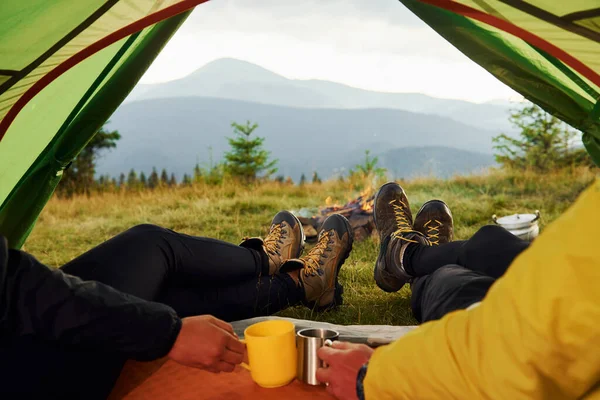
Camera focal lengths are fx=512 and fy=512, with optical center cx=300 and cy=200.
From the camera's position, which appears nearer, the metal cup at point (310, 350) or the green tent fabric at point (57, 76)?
the metal cup at point (310, 350)

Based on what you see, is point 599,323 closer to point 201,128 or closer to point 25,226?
point 25,226

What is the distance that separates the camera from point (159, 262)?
1.39 meters

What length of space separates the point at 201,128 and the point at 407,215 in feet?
274

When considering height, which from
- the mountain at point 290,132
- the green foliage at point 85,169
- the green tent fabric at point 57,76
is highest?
the mountain at point 290,132

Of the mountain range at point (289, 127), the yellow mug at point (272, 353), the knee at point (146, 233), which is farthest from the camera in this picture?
the mountain range at point (289, 127)

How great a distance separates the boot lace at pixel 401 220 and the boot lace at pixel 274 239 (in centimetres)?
45

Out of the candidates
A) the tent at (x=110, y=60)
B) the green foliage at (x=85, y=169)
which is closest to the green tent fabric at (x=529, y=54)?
the tent at (x=110, y=60)

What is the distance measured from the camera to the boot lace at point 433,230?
208cm

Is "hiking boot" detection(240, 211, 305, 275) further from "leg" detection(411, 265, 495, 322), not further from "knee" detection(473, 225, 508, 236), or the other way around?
"knee" detection(473, 225, 508, 236)

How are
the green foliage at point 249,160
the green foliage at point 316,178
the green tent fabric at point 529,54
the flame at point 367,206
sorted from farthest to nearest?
1. the green foliage at point 249,160
2. the green foliage at point 316,178
3. the flame at point 367,206
4. the green tent fabric at point 529,54

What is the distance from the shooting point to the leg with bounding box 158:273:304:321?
156 centimetres

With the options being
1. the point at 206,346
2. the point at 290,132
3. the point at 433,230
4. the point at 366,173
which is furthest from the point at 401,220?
the point at 290,132

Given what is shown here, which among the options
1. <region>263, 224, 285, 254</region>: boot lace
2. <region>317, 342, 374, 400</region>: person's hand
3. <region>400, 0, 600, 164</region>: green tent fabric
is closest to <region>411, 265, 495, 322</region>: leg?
<region>317, 342, 374, 400</region>: person's hand

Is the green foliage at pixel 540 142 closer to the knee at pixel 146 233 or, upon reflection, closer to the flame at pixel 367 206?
the flame at pixel 367 206
